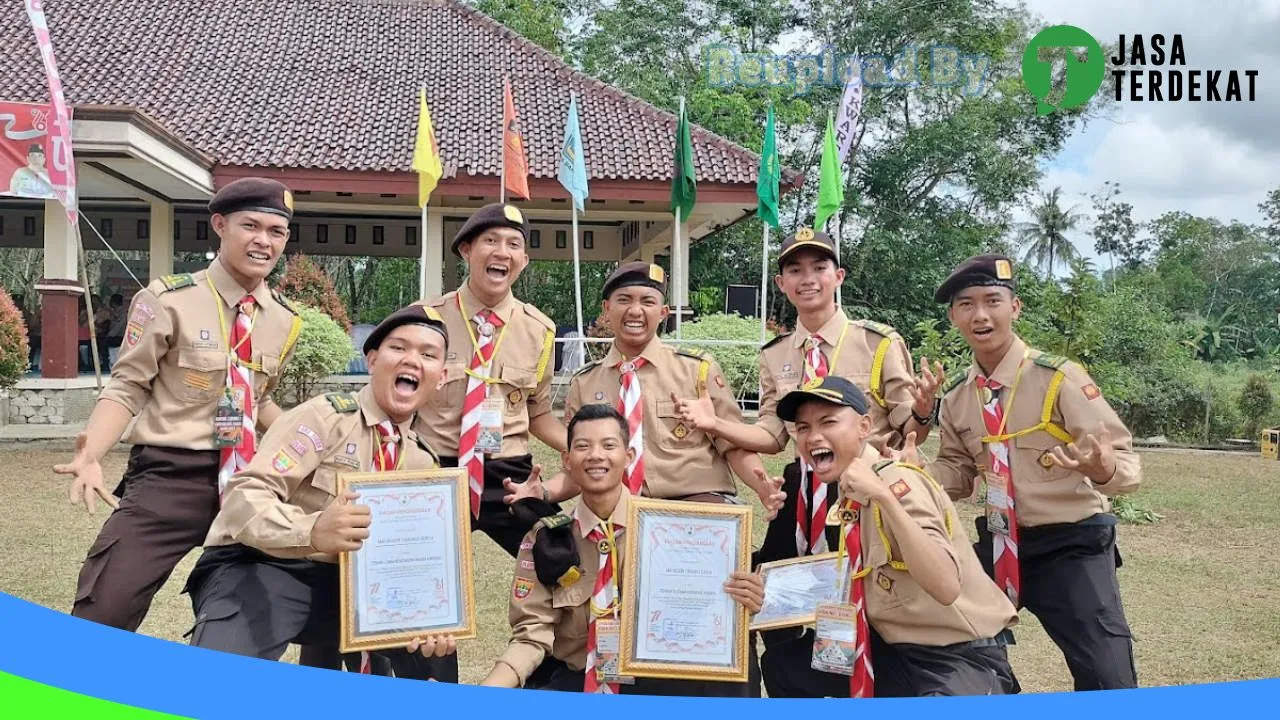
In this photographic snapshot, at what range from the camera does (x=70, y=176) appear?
10492 mm

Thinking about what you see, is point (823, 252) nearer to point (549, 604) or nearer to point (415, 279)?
point (549, 604)

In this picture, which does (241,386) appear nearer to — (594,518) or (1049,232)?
(594,518)

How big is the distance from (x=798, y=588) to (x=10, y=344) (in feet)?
34.1

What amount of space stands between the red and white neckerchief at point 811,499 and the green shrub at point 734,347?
28.2ft

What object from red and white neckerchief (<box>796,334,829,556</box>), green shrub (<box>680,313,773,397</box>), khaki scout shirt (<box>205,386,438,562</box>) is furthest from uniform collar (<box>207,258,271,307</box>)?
green shrub (<box>680,313,773,397</box>)

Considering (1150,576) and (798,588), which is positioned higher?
(798,588)

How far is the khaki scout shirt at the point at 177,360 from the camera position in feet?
13.1

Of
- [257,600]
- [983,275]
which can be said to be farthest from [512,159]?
[257,600]

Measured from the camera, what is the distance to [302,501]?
3527 mm

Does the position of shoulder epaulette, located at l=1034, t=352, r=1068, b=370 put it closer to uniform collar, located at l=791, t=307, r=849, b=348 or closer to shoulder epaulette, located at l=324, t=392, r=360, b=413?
uniform collar, located at l=791, t=307, r=849, b=348

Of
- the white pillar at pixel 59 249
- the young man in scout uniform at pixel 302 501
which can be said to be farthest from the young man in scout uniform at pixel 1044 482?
the white pillar at pixel 59 249

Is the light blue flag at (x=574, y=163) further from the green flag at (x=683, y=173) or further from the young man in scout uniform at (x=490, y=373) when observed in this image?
the young man in scout uniform at (x=490, y=373)

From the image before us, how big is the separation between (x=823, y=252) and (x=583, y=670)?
193cm

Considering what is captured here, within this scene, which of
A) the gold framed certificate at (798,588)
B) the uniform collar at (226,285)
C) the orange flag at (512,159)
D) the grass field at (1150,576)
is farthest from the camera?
the orange flag at (512,159)
